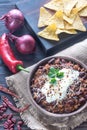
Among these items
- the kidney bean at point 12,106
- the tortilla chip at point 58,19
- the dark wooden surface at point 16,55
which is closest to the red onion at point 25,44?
the dark wooden surface at point 16,55

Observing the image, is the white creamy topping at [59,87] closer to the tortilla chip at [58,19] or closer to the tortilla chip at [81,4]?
the tortilla chip at [58,19]

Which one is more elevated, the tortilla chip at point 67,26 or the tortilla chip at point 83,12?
the tortilla chip at point 83,12

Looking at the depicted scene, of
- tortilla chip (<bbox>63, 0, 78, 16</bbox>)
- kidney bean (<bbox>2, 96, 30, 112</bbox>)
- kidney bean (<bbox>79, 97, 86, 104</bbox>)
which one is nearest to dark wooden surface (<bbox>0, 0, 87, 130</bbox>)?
kidney bean (<bbox>2, 96, 30, 112</bbox>)

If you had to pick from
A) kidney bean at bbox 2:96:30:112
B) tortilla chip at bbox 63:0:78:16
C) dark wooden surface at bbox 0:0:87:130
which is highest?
tortilla chip at bbox 63:0:78:16

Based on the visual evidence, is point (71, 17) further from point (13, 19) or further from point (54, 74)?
point (54, 74)

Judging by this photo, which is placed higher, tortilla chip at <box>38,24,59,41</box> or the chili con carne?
tortilla chip at <box>38,24,59,41</box>

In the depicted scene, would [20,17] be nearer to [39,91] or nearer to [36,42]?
[36,42]

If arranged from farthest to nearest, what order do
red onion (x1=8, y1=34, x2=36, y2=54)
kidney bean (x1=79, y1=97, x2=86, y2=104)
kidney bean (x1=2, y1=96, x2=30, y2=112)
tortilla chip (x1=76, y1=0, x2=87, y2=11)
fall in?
tortilla chip (x1=76, y1=0, x2=87, y2=11)
red onion (x1=8, y1=34, x2=36, y2=54)
kidney bean (x1=2, y1=96, x2=30, y2=112)
kidney bean (x1=79, y1=97, x2=86, y2=104)

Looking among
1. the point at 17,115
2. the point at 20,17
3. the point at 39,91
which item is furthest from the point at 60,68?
the point at 20,17

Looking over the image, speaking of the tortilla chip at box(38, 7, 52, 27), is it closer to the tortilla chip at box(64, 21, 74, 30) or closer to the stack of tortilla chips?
the stack of tortilla chips
